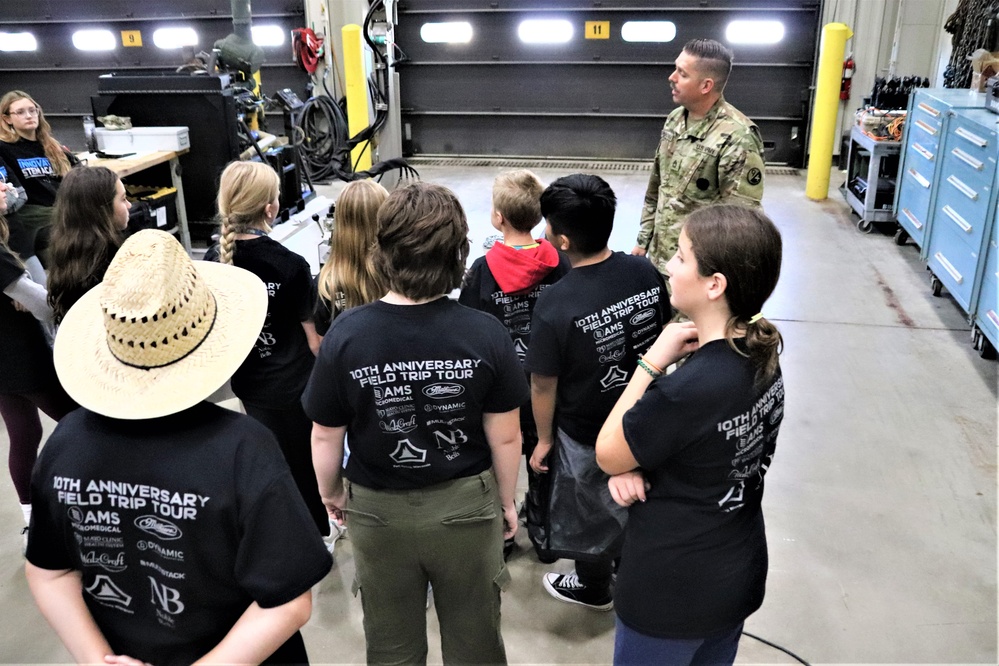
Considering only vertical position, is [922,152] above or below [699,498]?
above

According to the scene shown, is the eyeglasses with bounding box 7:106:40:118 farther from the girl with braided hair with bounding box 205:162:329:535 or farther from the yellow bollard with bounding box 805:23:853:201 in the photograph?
the yellow bollard with bounding box 805:23:853:201

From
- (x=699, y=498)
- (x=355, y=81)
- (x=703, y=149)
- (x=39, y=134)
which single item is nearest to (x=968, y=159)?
(x=703, y=149)

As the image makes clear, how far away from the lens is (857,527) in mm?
2879

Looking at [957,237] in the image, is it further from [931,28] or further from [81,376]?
Answer: [81,376]

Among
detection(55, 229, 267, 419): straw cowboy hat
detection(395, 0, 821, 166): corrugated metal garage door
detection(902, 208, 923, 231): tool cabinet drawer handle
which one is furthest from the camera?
detection(395, 0, 821, 166): corrugated metal garage door

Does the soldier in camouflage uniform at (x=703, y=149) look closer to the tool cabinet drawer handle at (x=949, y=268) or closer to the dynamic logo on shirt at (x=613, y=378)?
the dynamic logo on shirt at (x=613, y=378)

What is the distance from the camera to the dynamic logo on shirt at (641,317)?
2.02 m

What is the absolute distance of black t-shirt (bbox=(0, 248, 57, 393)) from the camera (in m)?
2.54

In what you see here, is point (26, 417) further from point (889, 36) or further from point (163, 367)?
point (889, 36)

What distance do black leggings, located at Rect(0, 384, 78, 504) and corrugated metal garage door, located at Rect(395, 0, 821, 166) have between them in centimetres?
690

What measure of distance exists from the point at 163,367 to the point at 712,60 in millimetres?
2605

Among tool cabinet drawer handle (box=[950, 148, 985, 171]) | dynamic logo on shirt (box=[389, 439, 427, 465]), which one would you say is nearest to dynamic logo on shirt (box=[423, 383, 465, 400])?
dynamic logo on shirt (box=[389, 439, 427, 465])

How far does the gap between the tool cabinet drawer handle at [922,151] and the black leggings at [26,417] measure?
5.17 meters

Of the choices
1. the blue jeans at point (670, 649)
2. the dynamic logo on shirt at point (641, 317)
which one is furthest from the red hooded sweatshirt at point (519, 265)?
the blue jeans at point (670, 649)
